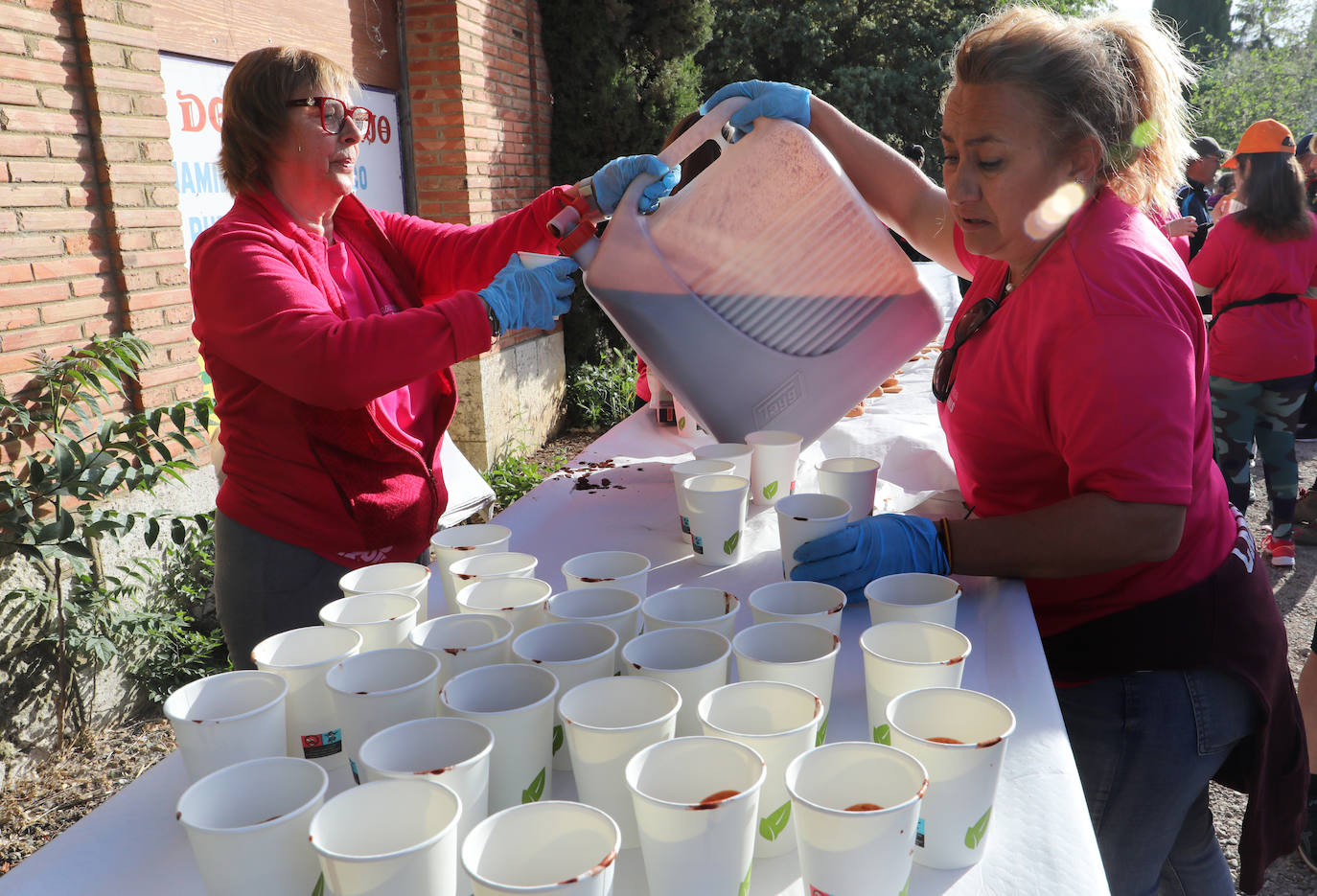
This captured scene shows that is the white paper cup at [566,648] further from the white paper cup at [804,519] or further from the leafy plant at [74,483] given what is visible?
the leafy plant at [74,483]

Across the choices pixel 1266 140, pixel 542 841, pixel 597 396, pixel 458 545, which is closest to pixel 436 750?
pixel 542 841

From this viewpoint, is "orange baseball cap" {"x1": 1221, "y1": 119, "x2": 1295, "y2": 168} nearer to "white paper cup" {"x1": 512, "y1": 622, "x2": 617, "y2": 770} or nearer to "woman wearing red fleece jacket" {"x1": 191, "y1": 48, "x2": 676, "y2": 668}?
"woman wearing red fleece jacket" {"x1": 191, "y1": 48, "x2": 676, "y2": 668}

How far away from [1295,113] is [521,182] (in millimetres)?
26759

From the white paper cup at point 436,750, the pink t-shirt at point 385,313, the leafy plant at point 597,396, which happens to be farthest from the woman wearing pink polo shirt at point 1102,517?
the leafy plant at point 597,396

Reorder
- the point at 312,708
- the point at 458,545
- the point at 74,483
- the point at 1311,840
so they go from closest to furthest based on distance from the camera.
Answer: the point at 312,708, the point at 458,545, the point at 1311,840, the point at 74,483

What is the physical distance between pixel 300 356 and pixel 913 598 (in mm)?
1225

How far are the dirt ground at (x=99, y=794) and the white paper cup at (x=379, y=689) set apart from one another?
2.30 m

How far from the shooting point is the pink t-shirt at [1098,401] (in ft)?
4.27

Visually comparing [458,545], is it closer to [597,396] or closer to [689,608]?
[689,608]

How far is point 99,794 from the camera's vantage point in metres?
2.97

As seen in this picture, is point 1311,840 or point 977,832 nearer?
point 977,832

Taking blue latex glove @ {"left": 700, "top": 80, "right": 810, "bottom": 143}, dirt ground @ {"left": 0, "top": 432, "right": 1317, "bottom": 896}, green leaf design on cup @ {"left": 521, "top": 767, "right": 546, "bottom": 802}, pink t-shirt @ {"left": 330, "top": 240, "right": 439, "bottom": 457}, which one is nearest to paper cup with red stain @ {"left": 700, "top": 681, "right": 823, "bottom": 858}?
green leaf design on cup @ {"left": 521, "top": 767, "right": 546, "bottom": 802}

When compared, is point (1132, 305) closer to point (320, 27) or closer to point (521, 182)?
point (320, 27)

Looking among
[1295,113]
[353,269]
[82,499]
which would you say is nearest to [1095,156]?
[353,269]
